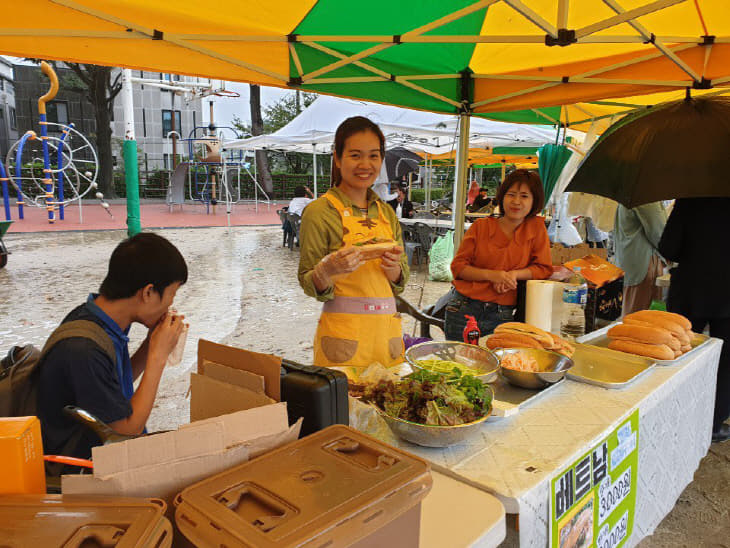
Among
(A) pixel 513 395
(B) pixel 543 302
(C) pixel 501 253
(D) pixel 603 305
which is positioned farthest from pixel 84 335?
(D) pixel 603 305

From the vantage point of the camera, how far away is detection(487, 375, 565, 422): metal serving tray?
1.66 m

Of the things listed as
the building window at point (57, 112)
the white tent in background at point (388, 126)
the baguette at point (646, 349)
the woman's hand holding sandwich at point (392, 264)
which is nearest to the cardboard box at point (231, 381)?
the woman's hand holding sandwich at point (392, 264)

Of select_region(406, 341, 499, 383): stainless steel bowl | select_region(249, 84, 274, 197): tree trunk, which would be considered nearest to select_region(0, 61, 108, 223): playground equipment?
select_region(249, 84, 274, 197): tree trunk

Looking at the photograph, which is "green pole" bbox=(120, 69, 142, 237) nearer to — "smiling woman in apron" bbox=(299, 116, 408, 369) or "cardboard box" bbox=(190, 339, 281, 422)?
"smiling woman in apron" bbox=(299, 116, 408, 369)

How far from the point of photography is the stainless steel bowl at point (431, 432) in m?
1.39

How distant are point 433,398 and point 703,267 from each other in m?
2.59

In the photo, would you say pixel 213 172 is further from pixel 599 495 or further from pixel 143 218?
pixel 599 495

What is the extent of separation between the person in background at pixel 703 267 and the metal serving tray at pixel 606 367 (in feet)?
4.05

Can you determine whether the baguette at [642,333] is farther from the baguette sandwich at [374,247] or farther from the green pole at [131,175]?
the green pole at [131,175]

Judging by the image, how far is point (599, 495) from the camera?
1.63m

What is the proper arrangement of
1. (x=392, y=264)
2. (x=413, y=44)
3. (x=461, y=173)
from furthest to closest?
(x=461, y=173) < (x=413, y=44) < (x=392, y=264)

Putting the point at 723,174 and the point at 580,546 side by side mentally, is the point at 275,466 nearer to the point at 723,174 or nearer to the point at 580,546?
the point at 580,546

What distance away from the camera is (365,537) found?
792mm

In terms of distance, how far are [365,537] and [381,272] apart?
1652 mm
